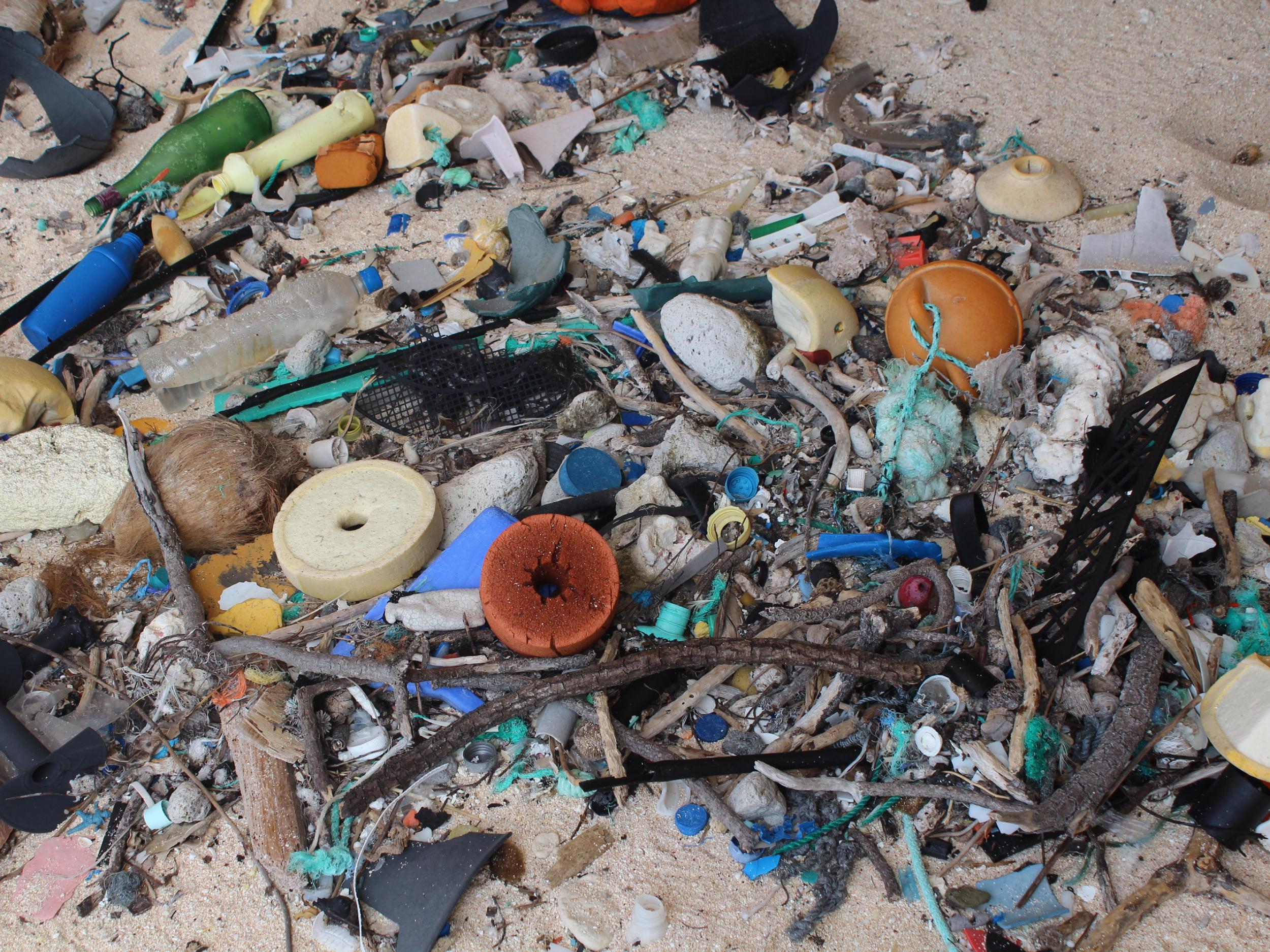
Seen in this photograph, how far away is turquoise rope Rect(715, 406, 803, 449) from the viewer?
304 centimetres

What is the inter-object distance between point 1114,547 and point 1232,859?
77 cm

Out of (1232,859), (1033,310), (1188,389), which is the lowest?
(1232,859)

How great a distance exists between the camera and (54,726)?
8.20 feet

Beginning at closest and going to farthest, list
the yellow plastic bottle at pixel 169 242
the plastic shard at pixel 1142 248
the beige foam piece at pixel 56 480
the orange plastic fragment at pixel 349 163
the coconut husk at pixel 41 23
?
the beige foam piece at pixel 56 480 → the plastic shard at pixel 1142 248 → the yellow plastic bottle at pixel 169 242 → the orange plastic fragment at pixel 349 163 → the coconut husk at pixel 41 23

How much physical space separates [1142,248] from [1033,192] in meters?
0.51

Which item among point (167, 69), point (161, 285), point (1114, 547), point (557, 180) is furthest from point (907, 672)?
point (167, 69)

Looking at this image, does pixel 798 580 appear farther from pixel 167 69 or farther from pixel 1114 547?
pixel 167 69

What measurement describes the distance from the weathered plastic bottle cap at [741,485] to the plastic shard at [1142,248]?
74.1 inches

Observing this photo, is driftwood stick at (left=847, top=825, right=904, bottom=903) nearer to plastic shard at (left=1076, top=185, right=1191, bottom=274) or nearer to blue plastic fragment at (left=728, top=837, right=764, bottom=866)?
blue plastic fragment at (left=728, top=837, right=764, bottom=866)

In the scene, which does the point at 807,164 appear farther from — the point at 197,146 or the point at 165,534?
the point at 165,534

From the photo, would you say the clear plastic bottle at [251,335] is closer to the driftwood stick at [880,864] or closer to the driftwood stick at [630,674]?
the driftwood stick at [630,674]

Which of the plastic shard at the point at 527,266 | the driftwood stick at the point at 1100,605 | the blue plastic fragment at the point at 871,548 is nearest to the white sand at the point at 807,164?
the plastic shard at the point at 527,266

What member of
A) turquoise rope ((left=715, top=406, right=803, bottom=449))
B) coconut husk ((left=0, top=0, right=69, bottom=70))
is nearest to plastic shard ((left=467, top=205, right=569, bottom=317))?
turquoise rope ((left=715, top=406, right=803, bottom=449))

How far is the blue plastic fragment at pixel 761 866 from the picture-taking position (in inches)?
82.2
